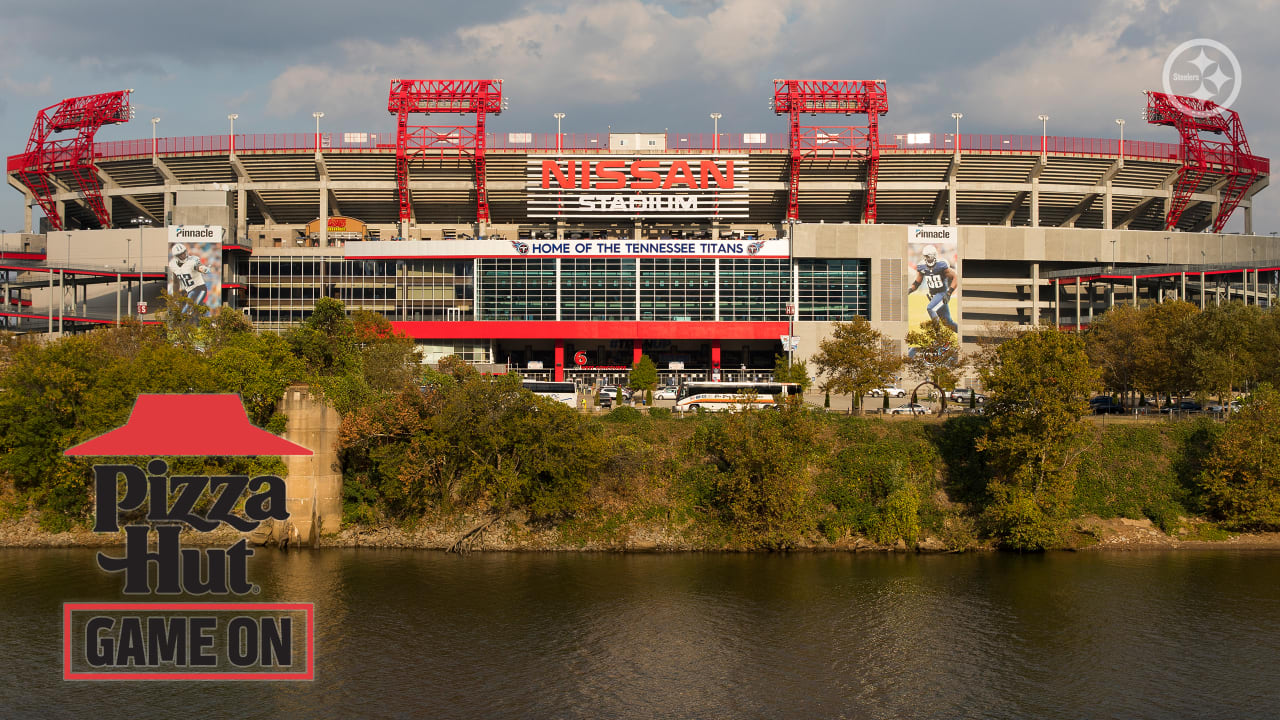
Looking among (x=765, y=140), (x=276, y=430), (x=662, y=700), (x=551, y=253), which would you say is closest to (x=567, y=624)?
(x=662, y=700)

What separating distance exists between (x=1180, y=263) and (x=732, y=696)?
3629 inches

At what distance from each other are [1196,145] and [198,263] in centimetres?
10561

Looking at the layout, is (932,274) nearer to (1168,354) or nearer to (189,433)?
(1168,354)

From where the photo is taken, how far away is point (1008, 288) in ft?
331

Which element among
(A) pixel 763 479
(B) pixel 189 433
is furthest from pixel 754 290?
(B) pixel 189 433

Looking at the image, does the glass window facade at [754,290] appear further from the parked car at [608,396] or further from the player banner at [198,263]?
the player banner at [198,263]

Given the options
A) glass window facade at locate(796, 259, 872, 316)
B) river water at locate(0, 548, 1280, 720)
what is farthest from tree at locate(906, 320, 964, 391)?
glass window facade at locate(796, 259, 872, 316)

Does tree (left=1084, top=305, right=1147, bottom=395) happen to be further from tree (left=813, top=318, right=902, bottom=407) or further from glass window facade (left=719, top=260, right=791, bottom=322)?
glass window facade (left=719, top=260, right=791, bottom=322)

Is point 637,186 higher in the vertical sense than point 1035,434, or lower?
higher

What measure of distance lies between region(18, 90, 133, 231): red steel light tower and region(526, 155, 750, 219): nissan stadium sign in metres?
46.4

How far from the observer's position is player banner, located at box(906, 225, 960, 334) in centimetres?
9175

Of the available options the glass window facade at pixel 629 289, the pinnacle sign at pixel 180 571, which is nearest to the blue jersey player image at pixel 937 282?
the glass window facade at pixel 629 289

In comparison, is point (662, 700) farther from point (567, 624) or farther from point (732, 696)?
point (567, 624)

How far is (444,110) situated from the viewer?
96375 millimetres
